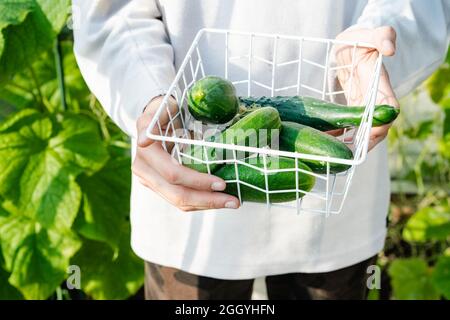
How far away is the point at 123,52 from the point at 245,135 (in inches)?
11.6

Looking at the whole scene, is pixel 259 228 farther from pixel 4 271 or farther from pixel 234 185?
pixel 4 271

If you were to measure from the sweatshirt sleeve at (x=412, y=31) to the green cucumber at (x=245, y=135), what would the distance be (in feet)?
0.90

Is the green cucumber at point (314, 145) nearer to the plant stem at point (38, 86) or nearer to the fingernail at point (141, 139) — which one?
the fingernail at point (141, 139)

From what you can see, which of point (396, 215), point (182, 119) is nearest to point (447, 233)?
point (396, 215)

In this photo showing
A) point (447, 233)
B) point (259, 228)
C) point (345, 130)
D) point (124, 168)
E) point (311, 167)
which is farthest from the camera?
point (447, 233)

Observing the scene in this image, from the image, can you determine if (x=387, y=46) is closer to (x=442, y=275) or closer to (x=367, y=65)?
(x=367, y=65)

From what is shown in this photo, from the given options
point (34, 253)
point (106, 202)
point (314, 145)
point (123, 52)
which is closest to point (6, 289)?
point (34, 253)

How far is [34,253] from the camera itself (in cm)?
135

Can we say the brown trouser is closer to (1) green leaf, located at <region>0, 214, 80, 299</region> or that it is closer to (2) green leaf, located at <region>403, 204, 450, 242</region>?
(1) green leaf, located at <region>0, 214, 80, 299</region>

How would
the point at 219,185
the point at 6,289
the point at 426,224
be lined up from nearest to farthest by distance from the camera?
the point at 219,185
the point at 6,289
the point at 426,224

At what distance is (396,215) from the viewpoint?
7.13 ft

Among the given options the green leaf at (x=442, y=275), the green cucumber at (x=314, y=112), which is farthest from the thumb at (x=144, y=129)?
the green leaf at (x=442, y=275)

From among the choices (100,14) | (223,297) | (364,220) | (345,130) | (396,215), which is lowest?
(396,215)

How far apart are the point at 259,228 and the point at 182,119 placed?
287 millimetres
